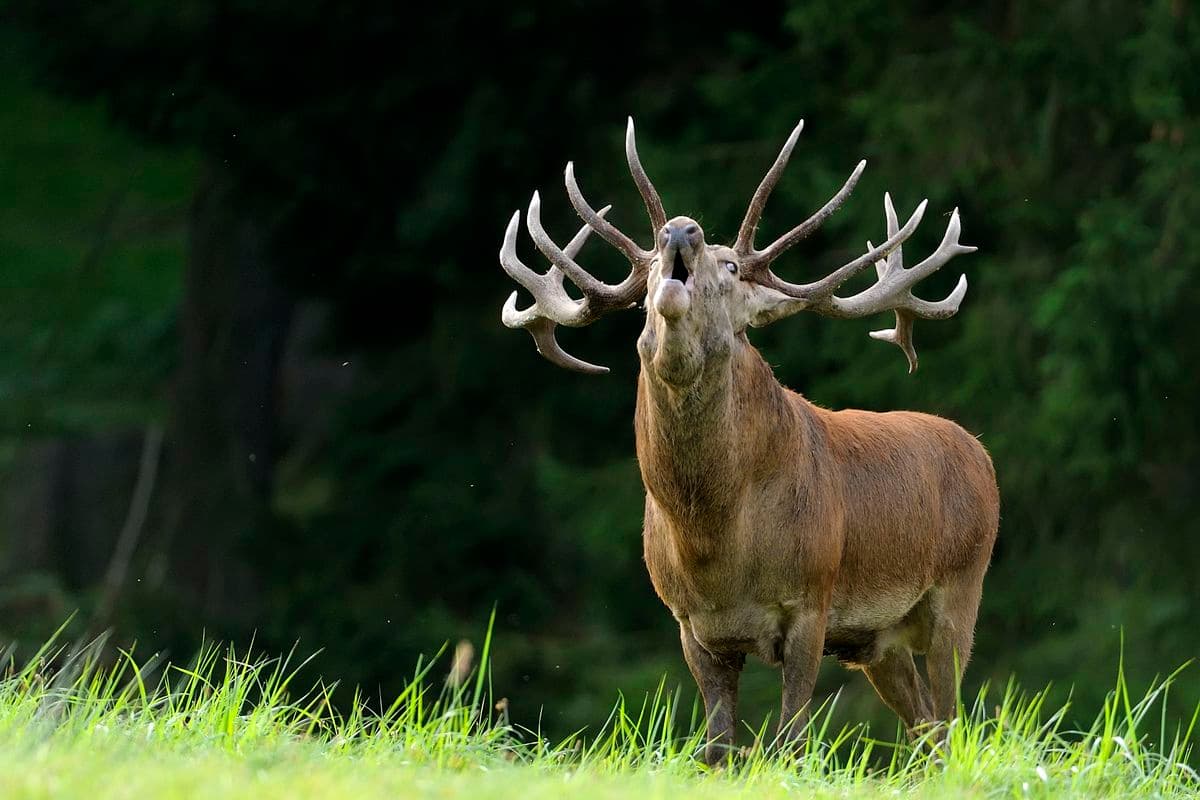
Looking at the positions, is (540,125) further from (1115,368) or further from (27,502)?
(27,502)

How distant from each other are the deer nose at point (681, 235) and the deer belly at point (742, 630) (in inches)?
52.6

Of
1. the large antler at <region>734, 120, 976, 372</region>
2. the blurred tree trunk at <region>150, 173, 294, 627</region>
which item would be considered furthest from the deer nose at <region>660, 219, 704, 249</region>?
the blurred tree trunk at <region>150, 173, 294, 627</region>

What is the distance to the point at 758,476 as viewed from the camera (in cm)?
707

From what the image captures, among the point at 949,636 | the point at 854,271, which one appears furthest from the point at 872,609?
the point at 854,271

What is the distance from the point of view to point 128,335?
813 inches

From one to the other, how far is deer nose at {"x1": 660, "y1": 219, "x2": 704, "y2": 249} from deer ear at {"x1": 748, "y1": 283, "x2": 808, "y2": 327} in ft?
1.90

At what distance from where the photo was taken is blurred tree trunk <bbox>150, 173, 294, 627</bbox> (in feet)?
55.7

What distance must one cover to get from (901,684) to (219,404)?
33.4ft

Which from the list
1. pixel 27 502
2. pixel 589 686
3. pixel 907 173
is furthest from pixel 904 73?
pixel 27 502

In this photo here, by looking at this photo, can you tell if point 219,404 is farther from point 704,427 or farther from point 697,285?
point 697,285

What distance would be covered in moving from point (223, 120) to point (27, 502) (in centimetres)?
630

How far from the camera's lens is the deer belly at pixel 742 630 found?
7.01 metres

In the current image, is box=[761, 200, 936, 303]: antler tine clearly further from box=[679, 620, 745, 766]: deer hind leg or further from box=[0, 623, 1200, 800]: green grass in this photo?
box=[0, 623, 1200, 800]: green grass

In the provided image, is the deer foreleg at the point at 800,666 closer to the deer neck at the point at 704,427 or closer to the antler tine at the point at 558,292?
the deer neck at the point at 704,427
